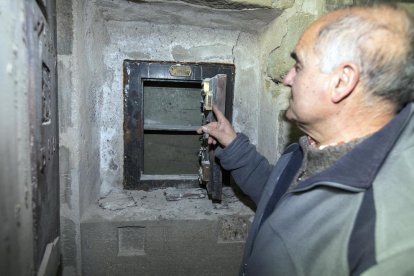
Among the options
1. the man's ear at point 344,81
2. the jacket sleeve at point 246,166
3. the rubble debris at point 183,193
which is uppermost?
the man's ear at point 344,81

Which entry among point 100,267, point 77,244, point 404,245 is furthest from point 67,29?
point 404,245

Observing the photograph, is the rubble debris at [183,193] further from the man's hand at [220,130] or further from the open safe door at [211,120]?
the man's hand at [220,130]

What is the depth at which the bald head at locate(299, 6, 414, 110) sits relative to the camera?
679 millimetres

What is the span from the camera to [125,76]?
4.52 feet

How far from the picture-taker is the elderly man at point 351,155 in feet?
1.96

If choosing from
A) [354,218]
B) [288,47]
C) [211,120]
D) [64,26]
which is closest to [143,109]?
[211,120]

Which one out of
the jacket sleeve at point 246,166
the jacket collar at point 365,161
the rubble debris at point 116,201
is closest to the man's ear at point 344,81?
the jacket collar at point 365,161

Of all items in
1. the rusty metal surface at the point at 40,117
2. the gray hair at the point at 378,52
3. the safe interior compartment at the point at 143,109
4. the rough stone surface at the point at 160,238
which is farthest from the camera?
the safe interior compartment at the point at 143,109

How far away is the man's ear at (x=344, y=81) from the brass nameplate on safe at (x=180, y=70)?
82 centimetres

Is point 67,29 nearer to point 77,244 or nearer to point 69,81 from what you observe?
point 69,81

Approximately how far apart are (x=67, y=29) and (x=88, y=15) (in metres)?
0.18

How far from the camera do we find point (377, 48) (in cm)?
68

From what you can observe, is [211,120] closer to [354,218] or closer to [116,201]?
[116,201]

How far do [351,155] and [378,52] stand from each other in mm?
252
